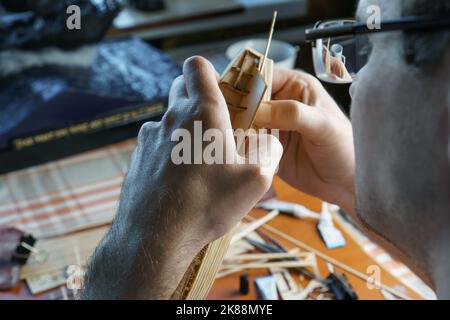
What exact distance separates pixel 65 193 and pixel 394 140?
79 centimetres

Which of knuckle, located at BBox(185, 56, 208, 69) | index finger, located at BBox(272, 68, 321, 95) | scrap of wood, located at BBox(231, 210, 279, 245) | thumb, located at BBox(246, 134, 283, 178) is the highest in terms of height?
knuckle, located at BBox(185, 56, 208, 69)

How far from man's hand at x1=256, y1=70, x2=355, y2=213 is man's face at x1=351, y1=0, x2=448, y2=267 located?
7.4 inches

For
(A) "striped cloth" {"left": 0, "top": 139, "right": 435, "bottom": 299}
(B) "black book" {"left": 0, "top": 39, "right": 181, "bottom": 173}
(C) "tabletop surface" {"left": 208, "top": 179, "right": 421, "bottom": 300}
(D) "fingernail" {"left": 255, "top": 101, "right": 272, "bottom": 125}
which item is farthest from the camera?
(B) "black book" {"left": 0, "top": 39, "right": 181, "bottom": 173}

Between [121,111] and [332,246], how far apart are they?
62cm

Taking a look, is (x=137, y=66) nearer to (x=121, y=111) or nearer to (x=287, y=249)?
(x=121, y=111)

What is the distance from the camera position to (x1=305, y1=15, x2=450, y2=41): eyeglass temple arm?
0.53 metres

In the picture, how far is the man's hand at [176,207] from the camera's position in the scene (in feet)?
2.10

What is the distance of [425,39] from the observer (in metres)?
0.55

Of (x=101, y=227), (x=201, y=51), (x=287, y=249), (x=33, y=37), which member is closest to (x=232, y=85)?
(x=287, y=249)

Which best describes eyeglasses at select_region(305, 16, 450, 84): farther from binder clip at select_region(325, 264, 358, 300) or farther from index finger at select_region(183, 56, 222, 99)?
binder clip at select_region(325, 264, 358, 300)

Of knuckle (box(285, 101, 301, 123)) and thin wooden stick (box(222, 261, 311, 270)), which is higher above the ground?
knuckle (box(285, 101, 301, 123))

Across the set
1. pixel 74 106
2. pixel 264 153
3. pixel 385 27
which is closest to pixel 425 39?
pixel 385 27
